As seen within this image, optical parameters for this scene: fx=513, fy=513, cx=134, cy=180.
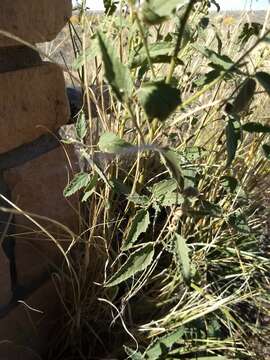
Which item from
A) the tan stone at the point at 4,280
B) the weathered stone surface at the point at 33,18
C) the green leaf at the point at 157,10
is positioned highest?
the green leaf at the point at 157,10

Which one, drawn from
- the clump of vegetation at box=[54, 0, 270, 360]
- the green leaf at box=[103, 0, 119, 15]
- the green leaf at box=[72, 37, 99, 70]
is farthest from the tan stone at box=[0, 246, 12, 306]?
the green leaf at box=[103, 0, 119, 15]

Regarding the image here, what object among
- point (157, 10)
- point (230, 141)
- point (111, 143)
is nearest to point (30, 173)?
point (111, 143)

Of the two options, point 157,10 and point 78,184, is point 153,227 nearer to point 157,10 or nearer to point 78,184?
point 78,184

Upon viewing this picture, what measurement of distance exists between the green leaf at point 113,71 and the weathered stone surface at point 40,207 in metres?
0.44

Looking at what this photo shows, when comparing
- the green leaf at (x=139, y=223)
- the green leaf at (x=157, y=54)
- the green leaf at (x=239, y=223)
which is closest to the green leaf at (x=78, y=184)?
the green leaf at (x=139, y=223)

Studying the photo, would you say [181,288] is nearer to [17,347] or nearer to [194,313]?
[194,313]

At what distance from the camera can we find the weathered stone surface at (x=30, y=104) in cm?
89

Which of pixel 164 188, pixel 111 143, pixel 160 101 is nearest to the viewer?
pixel 160 101

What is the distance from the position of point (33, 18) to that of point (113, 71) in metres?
0.42

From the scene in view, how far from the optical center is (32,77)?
0.93 metres

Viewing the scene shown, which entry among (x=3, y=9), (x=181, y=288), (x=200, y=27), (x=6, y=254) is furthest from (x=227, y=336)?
(x=3, y=9)

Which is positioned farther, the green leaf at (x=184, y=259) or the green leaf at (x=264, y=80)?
the green leaf at (x=184, y=259)

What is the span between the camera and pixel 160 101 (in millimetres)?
516

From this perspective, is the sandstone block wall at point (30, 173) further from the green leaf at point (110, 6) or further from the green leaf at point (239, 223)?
the green leaf at point (239, 223)
